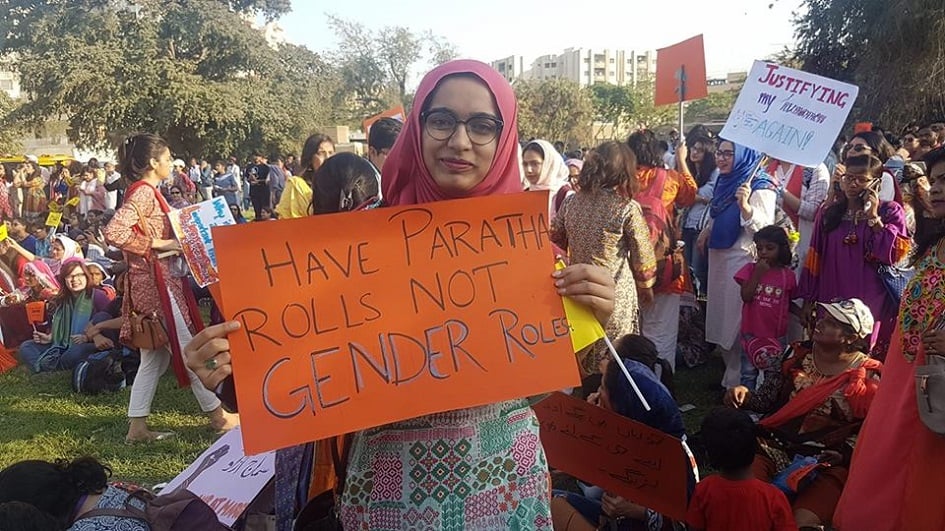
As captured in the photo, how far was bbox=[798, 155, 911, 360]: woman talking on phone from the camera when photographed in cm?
392

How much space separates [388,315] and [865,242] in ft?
11.5

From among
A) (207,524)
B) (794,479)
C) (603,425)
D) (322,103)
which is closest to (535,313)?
(603,425)

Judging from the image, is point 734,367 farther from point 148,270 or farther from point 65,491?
point 65,491

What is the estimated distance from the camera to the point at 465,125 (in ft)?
4.92

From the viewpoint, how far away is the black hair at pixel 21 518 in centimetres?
192

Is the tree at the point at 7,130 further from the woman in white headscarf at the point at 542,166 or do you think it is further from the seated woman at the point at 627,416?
the seated woman at the point at 627,416

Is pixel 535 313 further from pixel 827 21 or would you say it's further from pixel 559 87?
pixel 559 87

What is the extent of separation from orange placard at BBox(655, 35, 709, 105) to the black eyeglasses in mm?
5957

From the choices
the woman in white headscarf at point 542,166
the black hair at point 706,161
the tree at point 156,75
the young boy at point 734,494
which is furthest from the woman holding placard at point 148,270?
the tree at point 156,75

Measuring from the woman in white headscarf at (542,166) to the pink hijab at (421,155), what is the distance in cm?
371

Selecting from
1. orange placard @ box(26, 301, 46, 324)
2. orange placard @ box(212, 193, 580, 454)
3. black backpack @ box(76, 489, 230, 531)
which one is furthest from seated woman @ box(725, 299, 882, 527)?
orange placard @ box(26, 301, 46, 324)

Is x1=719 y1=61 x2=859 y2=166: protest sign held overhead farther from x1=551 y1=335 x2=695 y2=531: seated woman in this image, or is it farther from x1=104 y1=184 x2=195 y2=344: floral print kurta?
x1=104 y1=184 x2=195 y2=344: floral print kurta

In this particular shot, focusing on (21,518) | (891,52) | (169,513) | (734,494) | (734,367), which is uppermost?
(891,52)

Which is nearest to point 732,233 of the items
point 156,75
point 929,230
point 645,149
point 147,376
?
point 645,149
